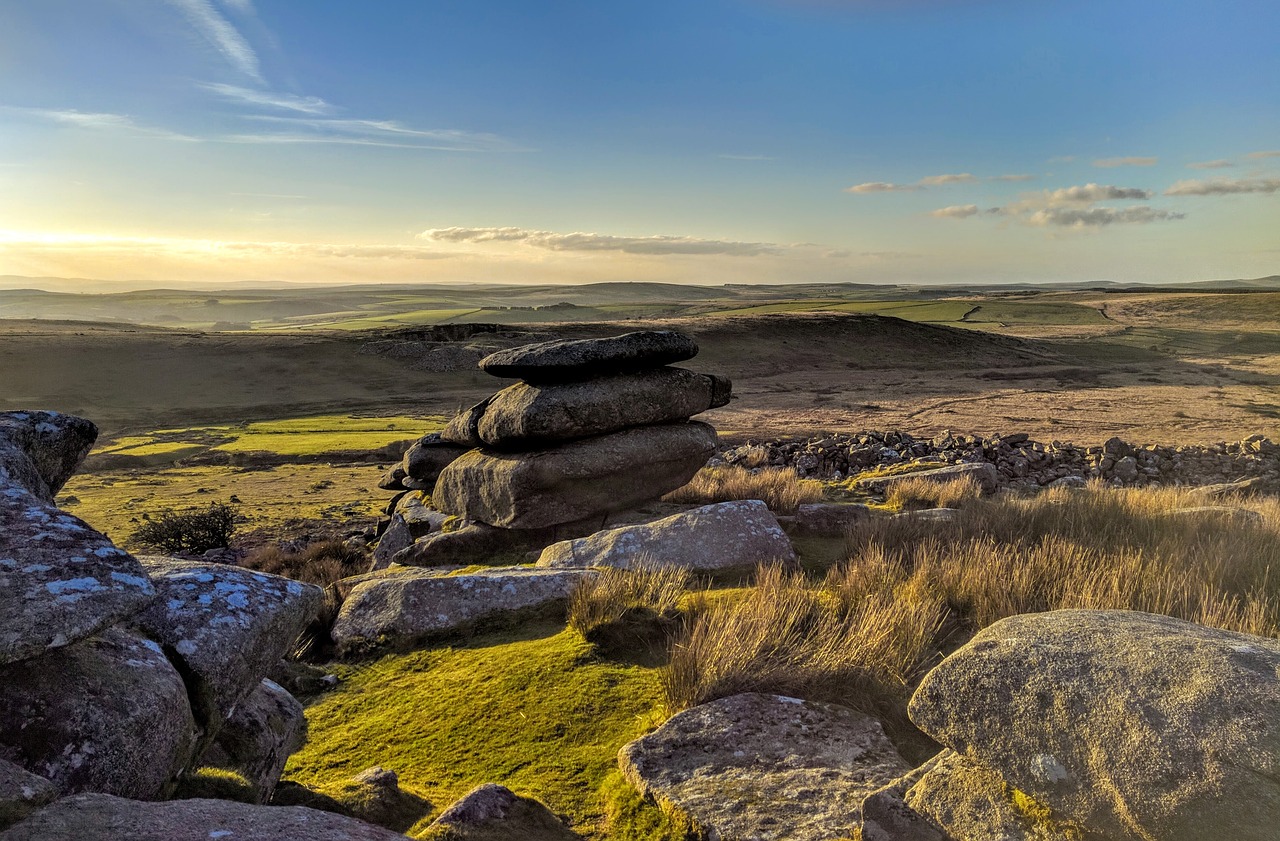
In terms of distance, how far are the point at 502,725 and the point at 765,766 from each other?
7.06 feet

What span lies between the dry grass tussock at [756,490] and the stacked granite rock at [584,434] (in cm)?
95

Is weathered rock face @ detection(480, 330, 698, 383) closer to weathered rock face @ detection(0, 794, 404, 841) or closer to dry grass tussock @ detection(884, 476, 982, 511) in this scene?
dry grass tussock @ detection(884, 476, 982, 511)

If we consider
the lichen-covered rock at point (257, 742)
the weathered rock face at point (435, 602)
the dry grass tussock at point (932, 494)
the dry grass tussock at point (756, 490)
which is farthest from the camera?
the dry grass tussock at point (756, 490)

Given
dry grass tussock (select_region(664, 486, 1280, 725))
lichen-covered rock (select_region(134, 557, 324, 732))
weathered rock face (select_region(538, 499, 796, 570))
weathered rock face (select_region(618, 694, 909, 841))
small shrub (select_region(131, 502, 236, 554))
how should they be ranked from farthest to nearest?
small shrub (select_region(131, 502, 236, 554)) → weathered rock face (select_region(538, 499, 796, 570)) → dry grass tussock (select_region(664, 486, 1280, 725)) → lichen-covered rock (select_region(134, 557, 324, 732)) → weathered rock face (select_region(618, 694, 909, 841))

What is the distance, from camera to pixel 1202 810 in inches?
117

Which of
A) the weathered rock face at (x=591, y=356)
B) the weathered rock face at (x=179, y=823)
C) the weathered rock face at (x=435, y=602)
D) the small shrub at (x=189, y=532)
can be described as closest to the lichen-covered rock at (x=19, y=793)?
the weathered rock face at (x=179, y=823)

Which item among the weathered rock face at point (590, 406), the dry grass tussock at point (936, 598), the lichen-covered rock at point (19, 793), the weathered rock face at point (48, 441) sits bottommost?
the dry grass tussock at point (936, 598)

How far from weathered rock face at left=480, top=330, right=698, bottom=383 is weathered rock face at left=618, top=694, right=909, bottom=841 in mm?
7475

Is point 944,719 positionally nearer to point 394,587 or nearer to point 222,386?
point 394,587

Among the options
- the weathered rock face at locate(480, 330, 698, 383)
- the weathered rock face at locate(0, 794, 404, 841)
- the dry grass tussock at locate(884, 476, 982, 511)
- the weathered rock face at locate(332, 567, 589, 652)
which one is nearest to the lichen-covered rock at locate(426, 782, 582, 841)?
the weathered rock face at locate(0, 794, 404, 841)

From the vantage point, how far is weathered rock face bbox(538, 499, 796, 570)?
9172 mm

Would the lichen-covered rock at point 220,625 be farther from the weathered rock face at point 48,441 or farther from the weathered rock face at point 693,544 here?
the weathered rock face at point 693,544

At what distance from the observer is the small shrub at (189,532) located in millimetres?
15609

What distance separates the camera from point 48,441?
5.72 metres
